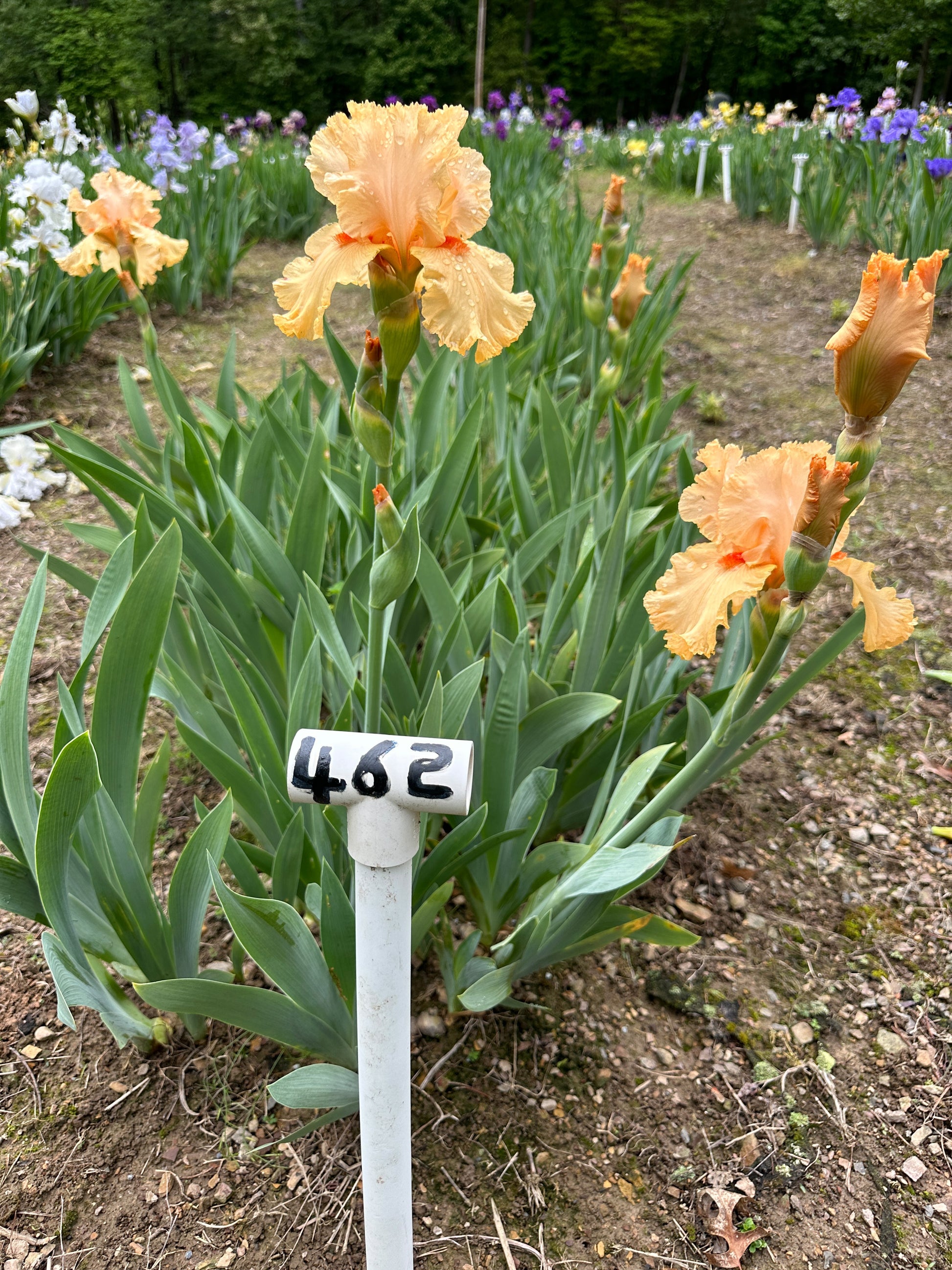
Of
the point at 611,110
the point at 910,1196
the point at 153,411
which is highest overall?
the point at 611,110

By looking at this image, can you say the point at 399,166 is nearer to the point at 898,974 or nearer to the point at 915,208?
the point at 898,974

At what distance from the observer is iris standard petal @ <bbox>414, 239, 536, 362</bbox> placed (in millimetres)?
730

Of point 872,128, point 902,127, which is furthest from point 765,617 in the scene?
point 872,128

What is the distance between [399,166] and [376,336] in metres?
0.14

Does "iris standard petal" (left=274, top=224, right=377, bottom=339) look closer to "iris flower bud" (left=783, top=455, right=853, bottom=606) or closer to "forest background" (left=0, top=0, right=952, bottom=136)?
"iris flower bud" (left=783, top=455, right=853, bottom=606)

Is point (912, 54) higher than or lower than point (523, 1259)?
higher

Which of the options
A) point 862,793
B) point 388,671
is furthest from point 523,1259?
point 862,793

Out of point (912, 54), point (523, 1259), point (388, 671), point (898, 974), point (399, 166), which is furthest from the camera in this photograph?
point (912, 54)

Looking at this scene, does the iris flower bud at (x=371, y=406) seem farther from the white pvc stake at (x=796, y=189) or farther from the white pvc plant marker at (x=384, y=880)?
the white pvc stake at (x=796, y=189)

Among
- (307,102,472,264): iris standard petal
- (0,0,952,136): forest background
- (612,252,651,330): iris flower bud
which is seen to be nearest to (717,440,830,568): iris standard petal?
(307,102,472,264): iris standard petal

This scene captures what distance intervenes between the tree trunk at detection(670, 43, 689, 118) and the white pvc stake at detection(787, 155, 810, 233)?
21918mm

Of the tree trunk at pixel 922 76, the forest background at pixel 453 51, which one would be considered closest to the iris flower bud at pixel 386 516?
the forest background at pixel 453 51

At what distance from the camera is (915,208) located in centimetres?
346

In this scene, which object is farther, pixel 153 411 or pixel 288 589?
pixel 153 411
